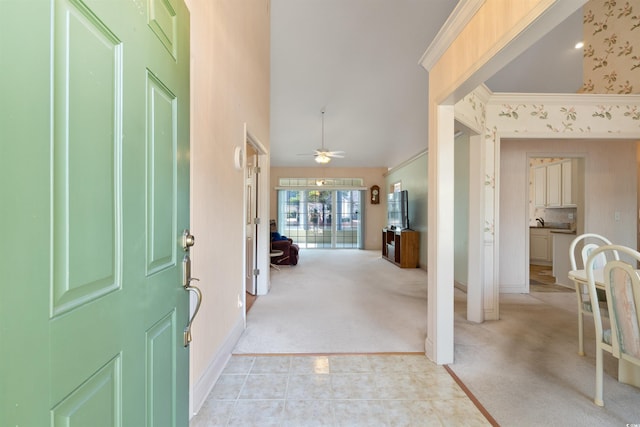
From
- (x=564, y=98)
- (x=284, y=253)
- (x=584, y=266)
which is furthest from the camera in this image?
(x=284, y=253)

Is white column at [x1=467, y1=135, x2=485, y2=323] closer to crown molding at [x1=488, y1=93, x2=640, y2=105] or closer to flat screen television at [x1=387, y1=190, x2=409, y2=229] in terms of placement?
crown molding at [x1=488, y1=93, x2=640, y2=105]

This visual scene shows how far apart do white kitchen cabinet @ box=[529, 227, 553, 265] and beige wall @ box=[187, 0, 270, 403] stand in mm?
6354

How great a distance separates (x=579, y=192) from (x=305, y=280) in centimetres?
420

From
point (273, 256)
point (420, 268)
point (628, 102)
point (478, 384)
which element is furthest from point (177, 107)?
point (420, 268)

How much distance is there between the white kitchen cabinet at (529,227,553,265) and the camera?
5949 millimetres

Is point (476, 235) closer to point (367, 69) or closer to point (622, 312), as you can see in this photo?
point (622, 312)

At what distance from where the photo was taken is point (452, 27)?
1797mm

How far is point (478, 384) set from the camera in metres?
1.83

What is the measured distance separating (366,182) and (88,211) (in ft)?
28.3

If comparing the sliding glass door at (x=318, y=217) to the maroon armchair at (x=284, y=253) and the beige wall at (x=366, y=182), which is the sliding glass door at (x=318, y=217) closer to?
the beige wall at (x=366, y=182)

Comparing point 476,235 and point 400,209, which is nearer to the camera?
point 476,235

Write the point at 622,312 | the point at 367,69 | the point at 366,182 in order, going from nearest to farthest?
the point at 622,312 → the point at 367,69 → the point at 366,182

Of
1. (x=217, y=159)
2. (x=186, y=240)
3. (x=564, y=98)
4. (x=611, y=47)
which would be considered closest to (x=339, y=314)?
(x=217, y=159)

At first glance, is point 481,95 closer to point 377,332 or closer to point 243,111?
point 243,111
